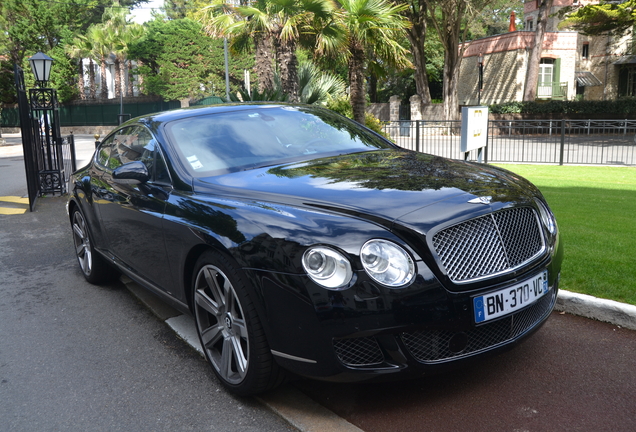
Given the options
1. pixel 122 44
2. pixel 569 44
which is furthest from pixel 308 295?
pixel 122 44

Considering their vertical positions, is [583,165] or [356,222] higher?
[356,222]

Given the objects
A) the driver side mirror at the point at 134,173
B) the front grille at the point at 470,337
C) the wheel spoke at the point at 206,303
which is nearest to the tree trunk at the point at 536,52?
the driver side mirror at the point at 134,173

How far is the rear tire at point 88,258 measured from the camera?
554 cm

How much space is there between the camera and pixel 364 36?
14.1m

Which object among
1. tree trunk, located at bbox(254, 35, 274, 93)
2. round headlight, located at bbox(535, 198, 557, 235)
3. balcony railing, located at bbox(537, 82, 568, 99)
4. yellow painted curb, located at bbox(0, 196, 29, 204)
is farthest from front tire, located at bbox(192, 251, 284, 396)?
balcony railing, located at bbox(537, 82, 568, 99)

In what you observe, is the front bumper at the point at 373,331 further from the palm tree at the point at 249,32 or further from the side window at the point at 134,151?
the palm tree at the point at 249,32

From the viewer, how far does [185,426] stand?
308 cm

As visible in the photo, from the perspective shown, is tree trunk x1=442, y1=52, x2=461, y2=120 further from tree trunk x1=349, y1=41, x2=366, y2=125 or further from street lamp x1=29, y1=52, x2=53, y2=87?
street lamp x1=29, y1=52, x2=53, y2=87

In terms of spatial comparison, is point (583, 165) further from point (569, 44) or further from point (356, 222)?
point (569, 44)

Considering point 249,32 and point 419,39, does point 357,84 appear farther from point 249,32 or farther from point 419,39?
point 419,39

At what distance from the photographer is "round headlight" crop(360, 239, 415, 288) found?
271cm

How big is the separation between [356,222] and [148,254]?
1.88m

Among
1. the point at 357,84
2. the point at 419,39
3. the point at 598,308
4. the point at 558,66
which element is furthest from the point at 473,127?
the point at 558,66

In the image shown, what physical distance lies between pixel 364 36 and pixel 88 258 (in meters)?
10.2
